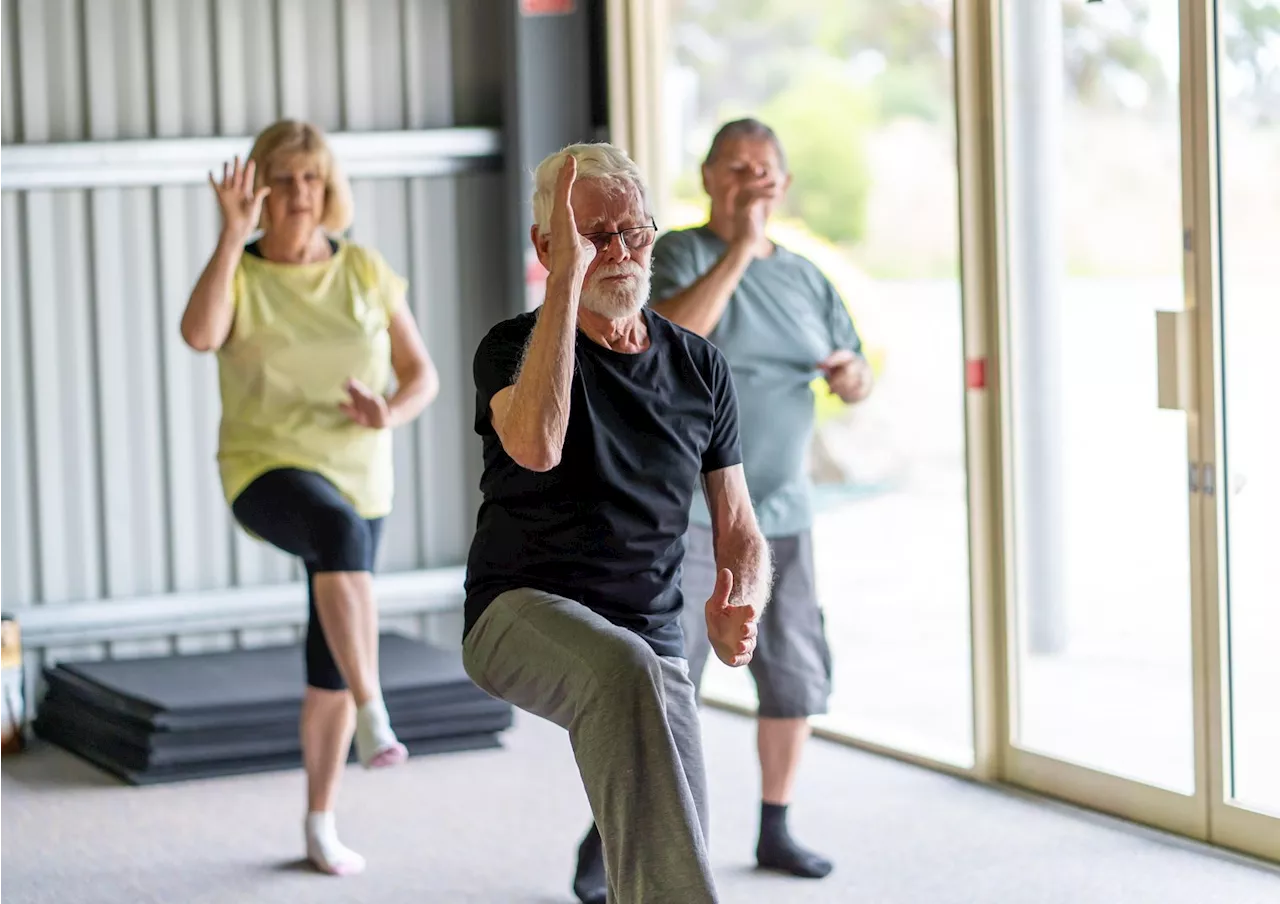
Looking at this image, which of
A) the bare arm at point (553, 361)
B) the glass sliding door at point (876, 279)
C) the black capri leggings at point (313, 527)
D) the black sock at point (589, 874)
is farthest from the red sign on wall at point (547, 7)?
the bare arm at point (553, 361)

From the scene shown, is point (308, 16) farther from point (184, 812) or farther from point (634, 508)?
point (634, 508)

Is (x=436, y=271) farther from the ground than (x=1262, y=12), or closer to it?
closer to it

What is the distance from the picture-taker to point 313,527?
13.4 ft

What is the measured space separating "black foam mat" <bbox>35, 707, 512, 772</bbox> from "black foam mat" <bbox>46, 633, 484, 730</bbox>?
0.07 meters

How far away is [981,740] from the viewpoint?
192 inches

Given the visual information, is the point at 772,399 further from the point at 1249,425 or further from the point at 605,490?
the point at 605,490

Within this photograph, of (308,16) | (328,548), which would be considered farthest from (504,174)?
(328,548)

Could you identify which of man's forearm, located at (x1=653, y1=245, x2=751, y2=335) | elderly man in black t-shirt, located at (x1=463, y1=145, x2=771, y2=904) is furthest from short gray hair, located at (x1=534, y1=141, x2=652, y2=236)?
man's forearm, located at (x1=653, y1=245, x2=751, y2=335)

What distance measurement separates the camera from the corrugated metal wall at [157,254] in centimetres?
583

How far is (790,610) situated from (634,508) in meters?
1.30

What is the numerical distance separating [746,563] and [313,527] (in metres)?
1.44

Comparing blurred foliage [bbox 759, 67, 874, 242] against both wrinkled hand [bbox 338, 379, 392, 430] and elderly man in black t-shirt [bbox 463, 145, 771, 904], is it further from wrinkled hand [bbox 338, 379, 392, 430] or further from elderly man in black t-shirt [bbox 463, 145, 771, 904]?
elderly man in black t-shirt [bbox 463, 145, 771, 904]

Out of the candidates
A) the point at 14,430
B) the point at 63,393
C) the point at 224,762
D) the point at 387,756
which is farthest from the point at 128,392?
the point at 387,756

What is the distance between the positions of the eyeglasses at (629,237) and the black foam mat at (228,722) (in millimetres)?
2796
